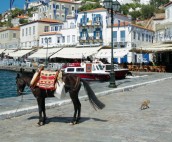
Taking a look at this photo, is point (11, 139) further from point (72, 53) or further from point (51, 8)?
point (51, 8)

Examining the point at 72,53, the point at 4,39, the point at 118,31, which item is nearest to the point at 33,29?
the point at 4,39

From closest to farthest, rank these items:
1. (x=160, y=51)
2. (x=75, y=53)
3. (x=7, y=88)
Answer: (x=7, y=88) → (x=160, y=51) → (x=75, y=53)

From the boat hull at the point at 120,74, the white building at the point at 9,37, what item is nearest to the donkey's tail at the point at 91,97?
the boat hull at the point at 120,74

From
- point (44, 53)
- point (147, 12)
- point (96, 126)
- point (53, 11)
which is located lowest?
point (96, 126)

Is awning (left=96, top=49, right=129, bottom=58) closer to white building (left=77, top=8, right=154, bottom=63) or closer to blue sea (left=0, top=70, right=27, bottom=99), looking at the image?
white building (left=77, top=8, right=154, bottom=63)

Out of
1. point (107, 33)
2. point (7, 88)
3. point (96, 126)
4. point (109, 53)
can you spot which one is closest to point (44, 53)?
point (107, 33)

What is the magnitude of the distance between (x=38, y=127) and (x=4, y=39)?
84.1 meters

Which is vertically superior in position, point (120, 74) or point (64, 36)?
point (64, 36)

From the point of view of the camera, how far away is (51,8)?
327 ft

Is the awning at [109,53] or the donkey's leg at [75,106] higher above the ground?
the awning at [109,53]

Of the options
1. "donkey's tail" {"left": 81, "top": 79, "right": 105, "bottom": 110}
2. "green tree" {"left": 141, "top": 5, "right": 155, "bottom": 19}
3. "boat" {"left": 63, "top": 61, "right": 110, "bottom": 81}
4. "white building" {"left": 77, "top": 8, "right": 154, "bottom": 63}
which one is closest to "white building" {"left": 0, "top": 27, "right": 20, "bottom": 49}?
"white building" {"left": 77, "top": 8, "right": 154, "bottom": 63}

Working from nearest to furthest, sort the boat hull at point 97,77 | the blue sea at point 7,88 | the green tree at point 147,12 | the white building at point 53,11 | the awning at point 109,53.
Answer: the blue sea at point 7,88
the boat hull at point 97,77
the awning at point 109,53
the white building at point 53,11
the green tree at point 147,12

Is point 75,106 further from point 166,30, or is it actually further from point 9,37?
point 9,37

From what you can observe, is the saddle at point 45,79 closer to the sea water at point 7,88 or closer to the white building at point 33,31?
the sea water at point 7,88
